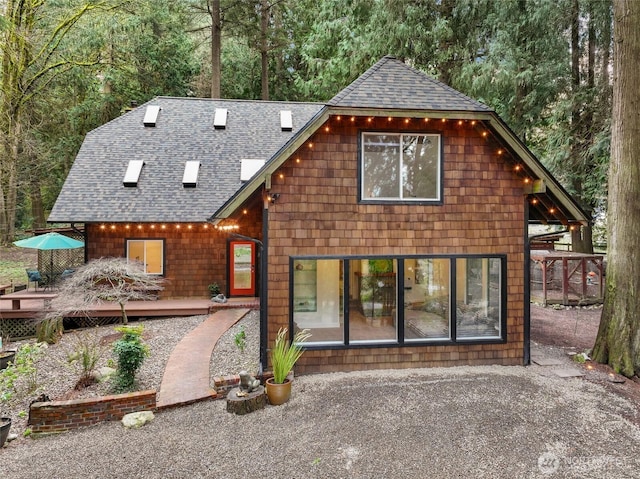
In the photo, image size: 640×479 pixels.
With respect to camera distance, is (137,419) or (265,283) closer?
(137,419)

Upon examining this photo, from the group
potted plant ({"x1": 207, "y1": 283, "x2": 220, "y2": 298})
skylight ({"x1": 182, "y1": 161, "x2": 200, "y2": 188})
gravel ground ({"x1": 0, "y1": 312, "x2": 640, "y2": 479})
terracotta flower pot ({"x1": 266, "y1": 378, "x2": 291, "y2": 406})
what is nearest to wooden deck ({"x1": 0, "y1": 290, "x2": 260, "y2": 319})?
potted plant ({"x1": 207, "y1": 283, "x2": 220, "y2": 298})

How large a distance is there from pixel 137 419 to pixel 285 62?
68.3ft

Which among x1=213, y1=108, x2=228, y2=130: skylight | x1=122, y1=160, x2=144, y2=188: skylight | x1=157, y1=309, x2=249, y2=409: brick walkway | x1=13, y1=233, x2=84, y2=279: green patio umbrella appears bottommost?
x1=157, y1=309, x2=249, y2=409: brick walkway

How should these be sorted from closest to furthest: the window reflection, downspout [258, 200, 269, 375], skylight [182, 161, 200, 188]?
1. downspout [258, 200, 269, 375]
2. the window reflection
3. skylight [182, 161, 200, 188]

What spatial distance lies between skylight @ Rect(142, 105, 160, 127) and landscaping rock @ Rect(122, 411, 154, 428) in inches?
428

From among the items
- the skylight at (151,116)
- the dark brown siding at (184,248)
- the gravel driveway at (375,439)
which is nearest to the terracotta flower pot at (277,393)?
the gravel driveway at (375,439)

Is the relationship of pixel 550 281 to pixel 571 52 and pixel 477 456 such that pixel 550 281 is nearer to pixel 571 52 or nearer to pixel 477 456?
pixel 571 52

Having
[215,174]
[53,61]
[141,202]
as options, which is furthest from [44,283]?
[53,61]

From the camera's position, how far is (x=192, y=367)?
6566mm

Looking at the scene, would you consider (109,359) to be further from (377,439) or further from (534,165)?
(534,165)

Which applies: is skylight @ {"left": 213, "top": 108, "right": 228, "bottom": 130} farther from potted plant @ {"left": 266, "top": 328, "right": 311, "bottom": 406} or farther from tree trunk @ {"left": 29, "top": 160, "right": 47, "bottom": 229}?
tree trunk @ {"left": 29, "top": 160, "right": 47, "bottom": 229}

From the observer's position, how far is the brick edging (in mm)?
4883

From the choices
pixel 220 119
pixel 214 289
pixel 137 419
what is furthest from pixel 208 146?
pixel 137 419

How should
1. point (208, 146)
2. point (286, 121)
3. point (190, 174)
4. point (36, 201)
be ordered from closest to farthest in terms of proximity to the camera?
point (190, 174)
point (208, 146)
point (286, 121)
point (36, 201)
